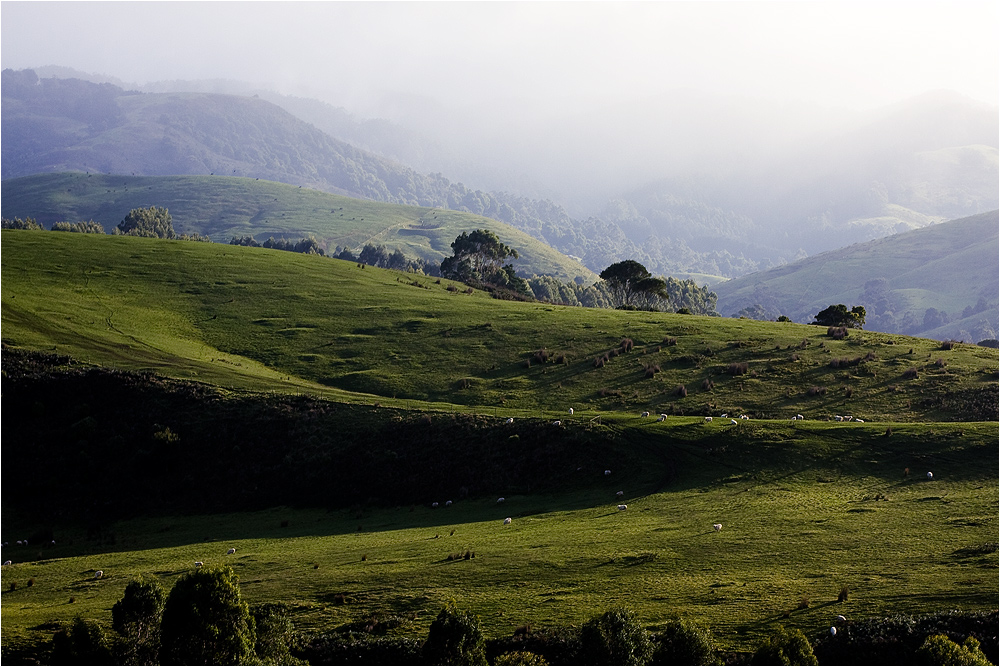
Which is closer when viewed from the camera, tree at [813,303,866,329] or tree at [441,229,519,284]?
tree at [813,303,866,329]

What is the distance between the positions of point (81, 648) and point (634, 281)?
341 ft

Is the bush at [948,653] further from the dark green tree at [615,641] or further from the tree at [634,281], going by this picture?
the tree at [634,281]

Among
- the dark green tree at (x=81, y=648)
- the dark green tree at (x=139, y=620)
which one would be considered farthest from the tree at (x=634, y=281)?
the dark green tree at (x=81, y=648)

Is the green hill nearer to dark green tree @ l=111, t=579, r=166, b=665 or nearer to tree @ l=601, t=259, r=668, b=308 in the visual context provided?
dark green tree @ l=111, t=579, r=166, b=665

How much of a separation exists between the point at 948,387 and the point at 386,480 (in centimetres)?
3965

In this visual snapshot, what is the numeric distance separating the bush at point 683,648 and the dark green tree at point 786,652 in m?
1.35

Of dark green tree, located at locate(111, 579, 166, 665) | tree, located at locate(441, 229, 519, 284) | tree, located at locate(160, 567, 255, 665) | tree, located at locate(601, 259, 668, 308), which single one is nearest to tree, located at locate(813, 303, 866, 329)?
tree, located at locate(601, 259, 668, 308)

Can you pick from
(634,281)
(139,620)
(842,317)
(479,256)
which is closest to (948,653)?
(139,620)

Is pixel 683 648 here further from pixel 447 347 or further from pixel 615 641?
pixel 447 347

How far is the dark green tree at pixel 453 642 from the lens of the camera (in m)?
21.1

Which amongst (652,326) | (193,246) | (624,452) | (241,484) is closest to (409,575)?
(624,452)

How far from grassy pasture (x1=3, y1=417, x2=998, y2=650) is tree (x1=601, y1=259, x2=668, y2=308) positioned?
243 ft

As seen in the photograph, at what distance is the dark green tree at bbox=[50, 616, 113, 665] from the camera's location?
873 inches

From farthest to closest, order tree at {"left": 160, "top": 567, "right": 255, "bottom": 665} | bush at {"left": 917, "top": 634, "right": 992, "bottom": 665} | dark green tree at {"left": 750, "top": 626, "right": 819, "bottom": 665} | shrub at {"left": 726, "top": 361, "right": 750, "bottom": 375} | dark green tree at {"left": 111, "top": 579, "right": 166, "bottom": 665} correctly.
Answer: shrub at {"left": 726, "top": 361, "right": 750, "bottom": 375} < dark green tree at {"left": 111, "top": 579, "right": 166, "bottom": 665} < tree at {"left": 160, "top": 567, "right": 255, "bottom": 665} < dark green tree at {"left": 750, "top": 626, "right": 819, "bottom": 665} < bush at {"left": 917, "top": 634, "right": 992, "bottom": 665}
